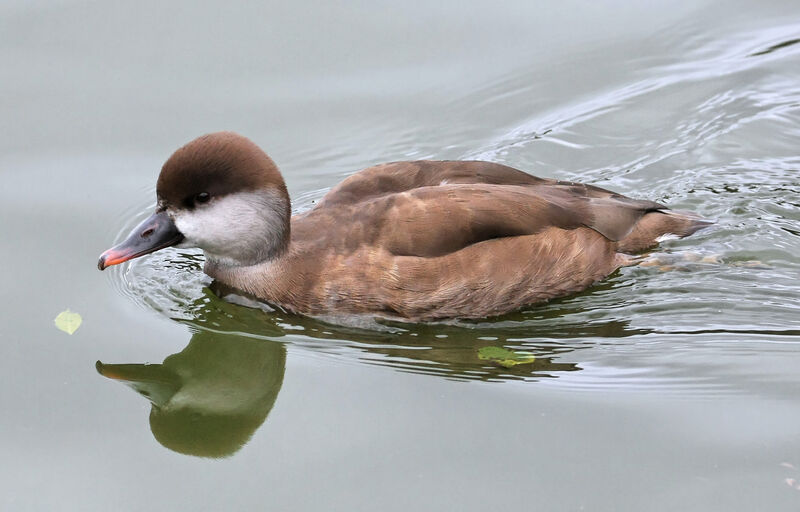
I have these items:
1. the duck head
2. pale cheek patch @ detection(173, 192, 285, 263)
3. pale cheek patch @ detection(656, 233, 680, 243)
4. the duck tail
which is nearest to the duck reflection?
pale cheek patch @ detection(173, 192, 285, 263)

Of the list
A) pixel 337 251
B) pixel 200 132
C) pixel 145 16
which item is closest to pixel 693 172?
pixel 337 251

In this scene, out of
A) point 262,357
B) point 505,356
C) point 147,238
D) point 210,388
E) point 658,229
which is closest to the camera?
point 210,388

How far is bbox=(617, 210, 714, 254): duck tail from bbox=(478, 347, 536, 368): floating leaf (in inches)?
57.3

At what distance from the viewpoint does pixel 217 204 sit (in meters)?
7.22

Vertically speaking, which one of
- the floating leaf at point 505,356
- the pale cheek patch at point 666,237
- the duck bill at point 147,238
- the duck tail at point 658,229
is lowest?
the floating leaf at point 505,356

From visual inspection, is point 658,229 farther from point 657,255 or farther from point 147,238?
point 147,238

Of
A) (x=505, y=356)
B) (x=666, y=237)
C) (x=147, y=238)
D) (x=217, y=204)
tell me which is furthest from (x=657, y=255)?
(x=147, y=238)

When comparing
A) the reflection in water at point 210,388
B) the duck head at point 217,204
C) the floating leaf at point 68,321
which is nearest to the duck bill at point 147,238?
the duck head at point 217,204

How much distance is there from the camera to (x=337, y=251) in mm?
7336

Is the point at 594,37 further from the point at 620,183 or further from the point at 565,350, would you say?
the point at 565,350

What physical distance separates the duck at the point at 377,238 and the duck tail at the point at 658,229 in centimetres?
34

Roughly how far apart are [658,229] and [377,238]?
7.15 ft

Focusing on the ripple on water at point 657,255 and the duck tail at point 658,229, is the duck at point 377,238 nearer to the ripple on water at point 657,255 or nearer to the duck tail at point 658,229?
the ripple on water at point 657,255

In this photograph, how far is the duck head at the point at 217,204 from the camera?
705 centimetres
